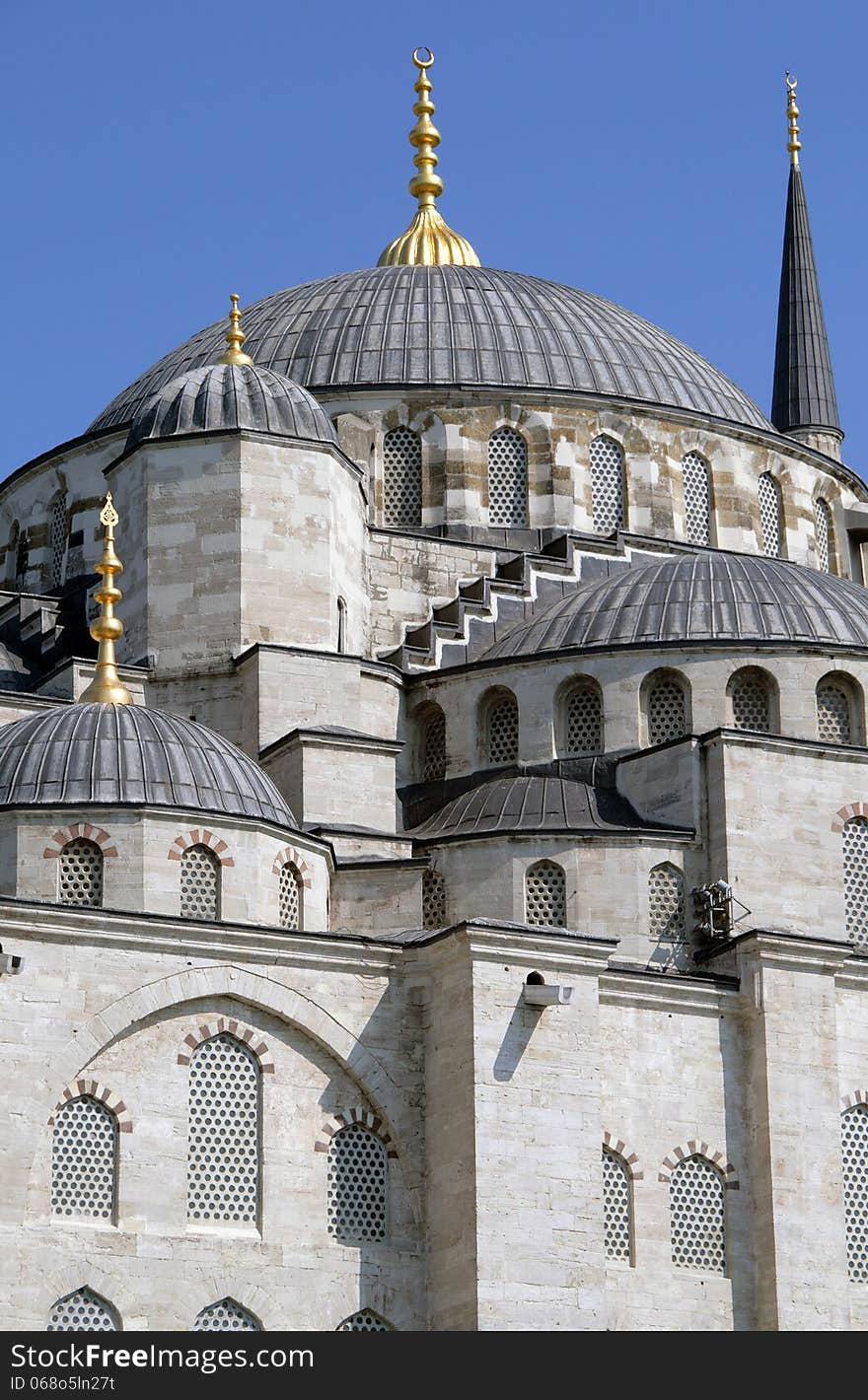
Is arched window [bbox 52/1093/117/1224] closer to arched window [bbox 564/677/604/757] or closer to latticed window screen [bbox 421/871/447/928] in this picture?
latticed window screen [bbox 421/871/447/928]

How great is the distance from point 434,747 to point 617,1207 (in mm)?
7381

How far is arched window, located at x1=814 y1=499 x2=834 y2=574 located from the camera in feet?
144

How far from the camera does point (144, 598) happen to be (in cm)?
3650

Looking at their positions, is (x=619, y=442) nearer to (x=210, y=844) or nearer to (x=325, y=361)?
(x=325, y=361)

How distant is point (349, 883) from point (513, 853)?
71.3 inches

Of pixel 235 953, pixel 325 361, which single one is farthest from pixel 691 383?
pixel 235 953

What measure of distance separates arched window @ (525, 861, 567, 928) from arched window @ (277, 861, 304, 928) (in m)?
2.70

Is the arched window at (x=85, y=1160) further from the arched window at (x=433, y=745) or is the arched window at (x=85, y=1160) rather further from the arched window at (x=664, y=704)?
the arched window at (x=664, y=704)

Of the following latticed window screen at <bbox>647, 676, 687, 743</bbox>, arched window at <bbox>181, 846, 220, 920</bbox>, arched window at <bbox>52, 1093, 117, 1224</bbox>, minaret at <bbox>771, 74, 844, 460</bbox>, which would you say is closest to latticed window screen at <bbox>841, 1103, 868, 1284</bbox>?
latticed window screen at <bbox>647, 676, 687, 743</bbox>

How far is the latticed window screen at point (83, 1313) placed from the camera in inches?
1118

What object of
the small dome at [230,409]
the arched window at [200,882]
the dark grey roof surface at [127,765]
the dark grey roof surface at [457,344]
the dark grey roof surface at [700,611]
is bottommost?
the arched window at [200,882]

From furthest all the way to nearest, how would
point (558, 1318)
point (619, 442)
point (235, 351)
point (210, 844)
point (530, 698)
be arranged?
point (619, 442), point (235, 351), point (530, 698), point (210, 844), point (558, 1318)

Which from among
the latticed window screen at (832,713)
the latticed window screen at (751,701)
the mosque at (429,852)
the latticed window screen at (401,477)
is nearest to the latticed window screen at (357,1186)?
the mosque at (429,852)

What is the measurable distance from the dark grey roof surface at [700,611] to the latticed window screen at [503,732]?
57 centimetres
